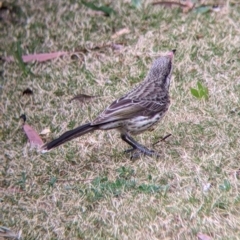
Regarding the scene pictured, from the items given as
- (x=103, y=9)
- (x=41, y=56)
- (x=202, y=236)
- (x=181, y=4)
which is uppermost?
(x=202, y=236)

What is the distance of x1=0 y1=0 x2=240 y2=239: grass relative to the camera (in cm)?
562

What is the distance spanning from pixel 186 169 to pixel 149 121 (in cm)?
71

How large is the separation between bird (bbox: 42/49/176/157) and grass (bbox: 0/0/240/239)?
8.2 inches

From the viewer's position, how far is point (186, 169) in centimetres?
617

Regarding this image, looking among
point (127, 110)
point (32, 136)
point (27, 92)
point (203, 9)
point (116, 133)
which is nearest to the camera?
point (127, 110)

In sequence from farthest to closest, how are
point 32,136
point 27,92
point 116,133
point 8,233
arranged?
1. point 27,92
2. point 32,136
3. point 116,133
4. point 8,233

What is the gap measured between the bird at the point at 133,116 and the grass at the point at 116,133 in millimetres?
208

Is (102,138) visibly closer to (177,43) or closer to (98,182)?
(98,182)

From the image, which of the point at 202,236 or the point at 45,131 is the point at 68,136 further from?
the point at 202,236

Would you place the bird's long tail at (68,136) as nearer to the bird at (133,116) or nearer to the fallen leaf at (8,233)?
the bird at (133,116)

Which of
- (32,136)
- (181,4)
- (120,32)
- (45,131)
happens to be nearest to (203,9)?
(181,4)

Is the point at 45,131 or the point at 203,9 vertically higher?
the point at 203,9

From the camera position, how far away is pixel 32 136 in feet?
23.8

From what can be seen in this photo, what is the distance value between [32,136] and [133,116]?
1.16 metres
